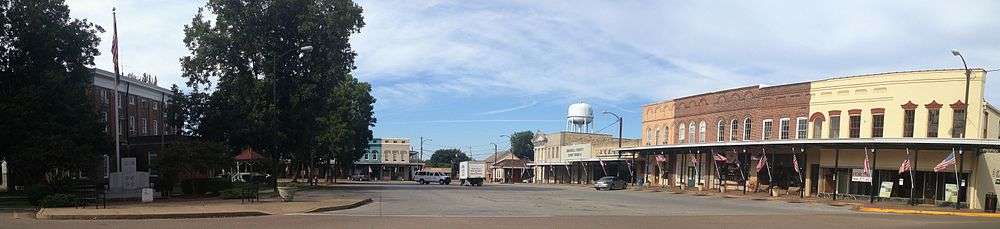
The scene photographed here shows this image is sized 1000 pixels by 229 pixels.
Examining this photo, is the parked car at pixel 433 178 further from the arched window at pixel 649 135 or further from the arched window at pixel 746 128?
the arched window at pixel 746 128

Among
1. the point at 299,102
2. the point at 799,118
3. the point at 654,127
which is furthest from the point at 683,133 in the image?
the point at 299,102

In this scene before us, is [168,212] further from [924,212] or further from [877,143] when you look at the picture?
[877,143]

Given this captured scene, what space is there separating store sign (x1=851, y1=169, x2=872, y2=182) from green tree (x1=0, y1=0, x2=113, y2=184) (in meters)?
36.4

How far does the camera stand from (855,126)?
44.7 meters

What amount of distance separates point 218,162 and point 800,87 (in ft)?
111

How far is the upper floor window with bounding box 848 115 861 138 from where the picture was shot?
44.4 meters

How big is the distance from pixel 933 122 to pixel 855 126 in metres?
4.78

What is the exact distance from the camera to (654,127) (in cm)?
6550

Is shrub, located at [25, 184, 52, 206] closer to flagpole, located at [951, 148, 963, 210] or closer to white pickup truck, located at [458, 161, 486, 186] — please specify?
flagpole, located at [951, 148, 963, 210]

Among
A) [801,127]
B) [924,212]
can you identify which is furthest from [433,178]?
[924,212]

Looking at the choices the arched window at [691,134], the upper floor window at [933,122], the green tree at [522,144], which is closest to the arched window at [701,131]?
the arched window at [691,134]

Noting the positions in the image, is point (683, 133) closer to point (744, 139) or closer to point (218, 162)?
point (744, 139)

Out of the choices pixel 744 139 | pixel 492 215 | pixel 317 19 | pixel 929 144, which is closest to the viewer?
pixel 492 215

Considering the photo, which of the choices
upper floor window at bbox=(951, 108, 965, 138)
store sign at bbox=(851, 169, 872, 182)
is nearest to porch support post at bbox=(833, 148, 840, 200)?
store sign at bbox=(851, 169, 872, 182)
